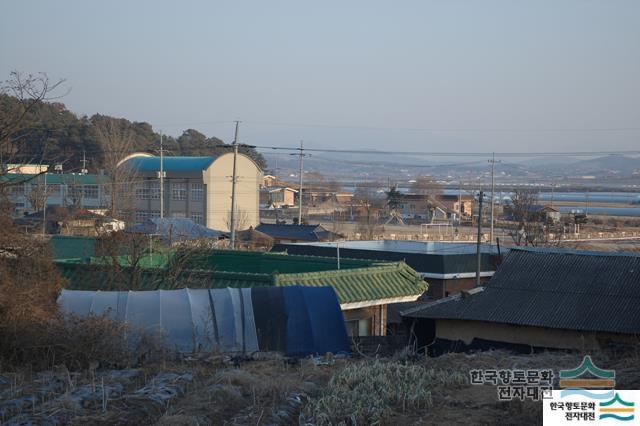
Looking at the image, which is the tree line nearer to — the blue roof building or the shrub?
the blue roof building

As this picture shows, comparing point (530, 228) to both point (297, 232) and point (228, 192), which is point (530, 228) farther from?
point (228, 192)

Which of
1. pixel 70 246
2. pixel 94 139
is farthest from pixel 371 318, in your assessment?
pixel 94 139

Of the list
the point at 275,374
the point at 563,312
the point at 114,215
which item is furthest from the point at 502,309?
the point at 114,215

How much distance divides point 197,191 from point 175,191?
77.0 inches

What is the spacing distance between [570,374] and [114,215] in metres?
34.5

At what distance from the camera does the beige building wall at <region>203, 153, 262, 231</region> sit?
162ft

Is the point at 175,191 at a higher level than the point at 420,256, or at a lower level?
higher

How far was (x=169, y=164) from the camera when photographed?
50281 millimetres

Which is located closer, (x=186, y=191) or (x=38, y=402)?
(x=38, y=402)

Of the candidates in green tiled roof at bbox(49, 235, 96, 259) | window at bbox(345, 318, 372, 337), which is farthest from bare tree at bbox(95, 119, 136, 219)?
window at bbox(345, 318, 372, 337)

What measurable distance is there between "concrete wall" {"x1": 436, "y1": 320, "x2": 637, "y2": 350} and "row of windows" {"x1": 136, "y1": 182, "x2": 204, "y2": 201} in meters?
35.5

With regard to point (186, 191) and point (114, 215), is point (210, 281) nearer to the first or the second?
point (114, 215)

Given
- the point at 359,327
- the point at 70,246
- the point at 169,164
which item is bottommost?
the point at 359,327

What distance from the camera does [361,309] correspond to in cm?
1661
